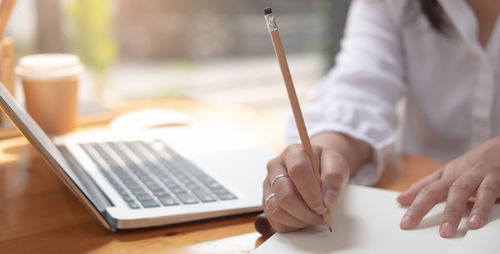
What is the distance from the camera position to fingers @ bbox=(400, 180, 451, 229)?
0.55 meters

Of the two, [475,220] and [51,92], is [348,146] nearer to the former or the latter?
[475,220]

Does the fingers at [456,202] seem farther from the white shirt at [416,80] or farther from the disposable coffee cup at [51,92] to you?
the disposable coffee cup at [51,92]

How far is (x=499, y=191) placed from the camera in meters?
0.58

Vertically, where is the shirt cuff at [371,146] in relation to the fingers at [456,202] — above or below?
below

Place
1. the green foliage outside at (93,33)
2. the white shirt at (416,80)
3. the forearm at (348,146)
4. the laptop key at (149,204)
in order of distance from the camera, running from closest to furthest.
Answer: the laptop key at (149,204) < the forearm at (348,146) < the white shirt at (416,80) < the green foliage outside at (93,33)

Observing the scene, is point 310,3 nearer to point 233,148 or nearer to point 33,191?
point 233,148

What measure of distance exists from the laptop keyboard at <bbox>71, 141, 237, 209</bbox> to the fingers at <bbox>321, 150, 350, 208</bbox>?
5.0 inches

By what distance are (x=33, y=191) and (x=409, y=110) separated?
76 centimetres

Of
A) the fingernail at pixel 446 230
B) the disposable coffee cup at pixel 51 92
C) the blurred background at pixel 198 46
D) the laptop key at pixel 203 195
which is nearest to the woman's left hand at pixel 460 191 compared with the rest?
the fingernail at pixel 446 230

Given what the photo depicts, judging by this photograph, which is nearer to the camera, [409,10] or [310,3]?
[409,10]

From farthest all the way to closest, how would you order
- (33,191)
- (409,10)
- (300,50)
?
1. (300,50)
2. (409,10)
3. (33,191)

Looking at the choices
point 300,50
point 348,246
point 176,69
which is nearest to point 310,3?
point 300,50

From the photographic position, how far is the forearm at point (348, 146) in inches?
29.2

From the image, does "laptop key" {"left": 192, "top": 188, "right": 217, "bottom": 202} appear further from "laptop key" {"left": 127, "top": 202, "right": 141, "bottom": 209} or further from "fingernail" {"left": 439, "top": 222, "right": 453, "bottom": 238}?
"fingernail" {"left": 439, "top": 222, "right": 453, "bottom": 238}
